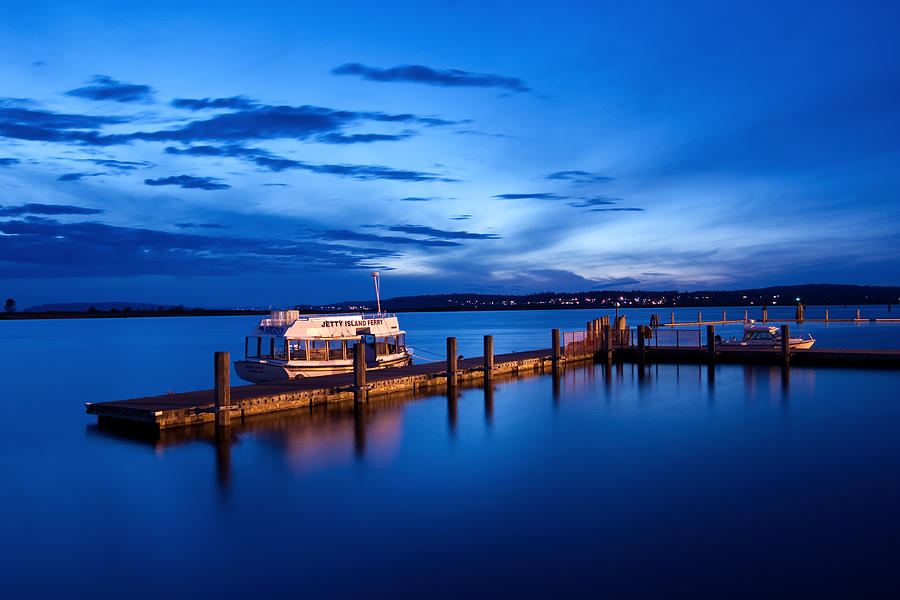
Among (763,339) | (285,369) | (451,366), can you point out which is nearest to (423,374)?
(451,366)

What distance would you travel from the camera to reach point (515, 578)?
10969 mm

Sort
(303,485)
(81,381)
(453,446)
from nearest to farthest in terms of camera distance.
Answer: (303,485) < (453,446) < (81,381)

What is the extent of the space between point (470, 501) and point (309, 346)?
18.6m

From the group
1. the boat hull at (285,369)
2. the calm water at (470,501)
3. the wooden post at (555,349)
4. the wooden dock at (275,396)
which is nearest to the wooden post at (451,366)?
the wooden dock at (275,396)

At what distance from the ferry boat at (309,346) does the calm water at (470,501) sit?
5.29 m

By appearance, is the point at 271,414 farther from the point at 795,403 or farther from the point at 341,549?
the point at 795,403

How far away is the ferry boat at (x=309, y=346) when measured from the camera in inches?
1220

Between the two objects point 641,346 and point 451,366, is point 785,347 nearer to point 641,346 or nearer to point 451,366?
point 641,346

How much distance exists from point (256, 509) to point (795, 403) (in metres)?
22.9

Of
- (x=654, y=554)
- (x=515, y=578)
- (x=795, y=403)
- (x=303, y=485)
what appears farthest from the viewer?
(x=795, y=403)

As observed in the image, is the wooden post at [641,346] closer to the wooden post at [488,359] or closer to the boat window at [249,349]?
the wooden post at [488,359]

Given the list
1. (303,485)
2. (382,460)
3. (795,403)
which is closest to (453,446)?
(382,460)

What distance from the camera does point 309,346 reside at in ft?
106

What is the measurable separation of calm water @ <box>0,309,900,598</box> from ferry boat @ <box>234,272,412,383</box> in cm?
529
